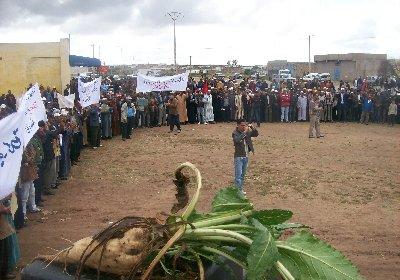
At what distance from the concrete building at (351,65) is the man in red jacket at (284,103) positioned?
3418 cm

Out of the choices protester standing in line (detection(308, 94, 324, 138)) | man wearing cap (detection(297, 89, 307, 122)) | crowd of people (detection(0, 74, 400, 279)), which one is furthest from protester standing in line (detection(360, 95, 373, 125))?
protester standing in line (detection(308, 94, 324, 138))

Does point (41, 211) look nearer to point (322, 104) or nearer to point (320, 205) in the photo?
point (320, 205)

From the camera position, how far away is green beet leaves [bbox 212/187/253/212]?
208cm

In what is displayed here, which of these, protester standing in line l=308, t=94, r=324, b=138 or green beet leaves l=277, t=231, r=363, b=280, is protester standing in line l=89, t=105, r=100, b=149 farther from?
green beet leaves l=277, t=231, r=363, b=280

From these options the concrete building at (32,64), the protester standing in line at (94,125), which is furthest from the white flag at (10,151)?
the concrete building at (32,64)

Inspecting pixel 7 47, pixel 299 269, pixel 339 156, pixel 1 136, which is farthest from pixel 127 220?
pixel 7 47

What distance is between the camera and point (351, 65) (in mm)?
55938

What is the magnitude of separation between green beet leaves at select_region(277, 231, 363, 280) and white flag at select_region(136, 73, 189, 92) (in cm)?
1876

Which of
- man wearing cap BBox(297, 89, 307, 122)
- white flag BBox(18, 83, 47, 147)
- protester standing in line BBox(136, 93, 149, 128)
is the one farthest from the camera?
man wearing cap BBox(297, 89, 307, 122)

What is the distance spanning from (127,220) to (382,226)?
7.42m

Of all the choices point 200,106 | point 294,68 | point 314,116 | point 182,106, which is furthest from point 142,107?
point 294,68

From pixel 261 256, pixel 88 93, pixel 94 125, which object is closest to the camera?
pixel 261 256

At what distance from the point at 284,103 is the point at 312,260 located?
21.0 meters

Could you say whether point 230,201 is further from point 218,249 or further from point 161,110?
point 161,110
